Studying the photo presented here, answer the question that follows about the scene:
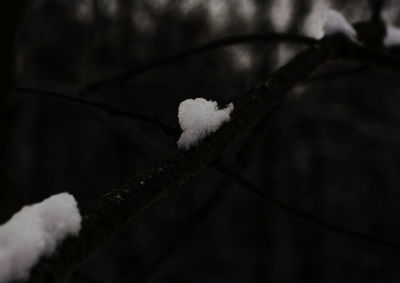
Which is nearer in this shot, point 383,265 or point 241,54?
point 241,54

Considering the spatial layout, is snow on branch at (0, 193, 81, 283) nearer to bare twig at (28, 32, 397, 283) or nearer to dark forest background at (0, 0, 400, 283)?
bare twig at (28, 32, 397, 283)

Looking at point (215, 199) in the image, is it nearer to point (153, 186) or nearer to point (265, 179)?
point (153, 186)

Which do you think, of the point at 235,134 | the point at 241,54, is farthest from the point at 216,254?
the point at 235,134

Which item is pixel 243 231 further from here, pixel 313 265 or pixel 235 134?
pixel 235 134

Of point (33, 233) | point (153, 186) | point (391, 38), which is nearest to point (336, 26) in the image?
point (391, 38)

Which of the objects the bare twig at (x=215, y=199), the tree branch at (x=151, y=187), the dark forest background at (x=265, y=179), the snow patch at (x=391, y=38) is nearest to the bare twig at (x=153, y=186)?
the tree branch at (x=151, y=187)
